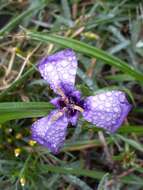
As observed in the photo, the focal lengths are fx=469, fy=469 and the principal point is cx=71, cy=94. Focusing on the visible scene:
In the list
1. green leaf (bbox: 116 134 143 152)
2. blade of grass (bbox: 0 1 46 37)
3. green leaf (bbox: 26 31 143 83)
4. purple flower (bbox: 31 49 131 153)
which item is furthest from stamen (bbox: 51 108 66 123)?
blade of grass (bbox: 0 1 46 37)

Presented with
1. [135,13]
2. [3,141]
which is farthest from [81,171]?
[135,13]

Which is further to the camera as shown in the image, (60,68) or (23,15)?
(23,15)

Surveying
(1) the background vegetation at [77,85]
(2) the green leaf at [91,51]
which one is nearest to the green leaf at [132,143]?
(1) the background vegetation at [77,85]

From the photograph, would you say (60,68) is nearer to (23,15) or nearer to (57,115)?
(57,115)

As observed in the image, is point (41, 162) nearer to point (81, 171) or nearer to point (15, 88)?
point (81, 171)

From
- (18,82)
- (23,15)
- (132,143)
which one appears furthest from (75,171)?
(23,15)

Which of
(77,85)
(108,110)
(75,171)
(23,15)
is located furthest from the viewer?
(23,15)

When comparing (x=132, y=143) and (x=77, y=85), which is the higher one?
(x=77, y=85)
